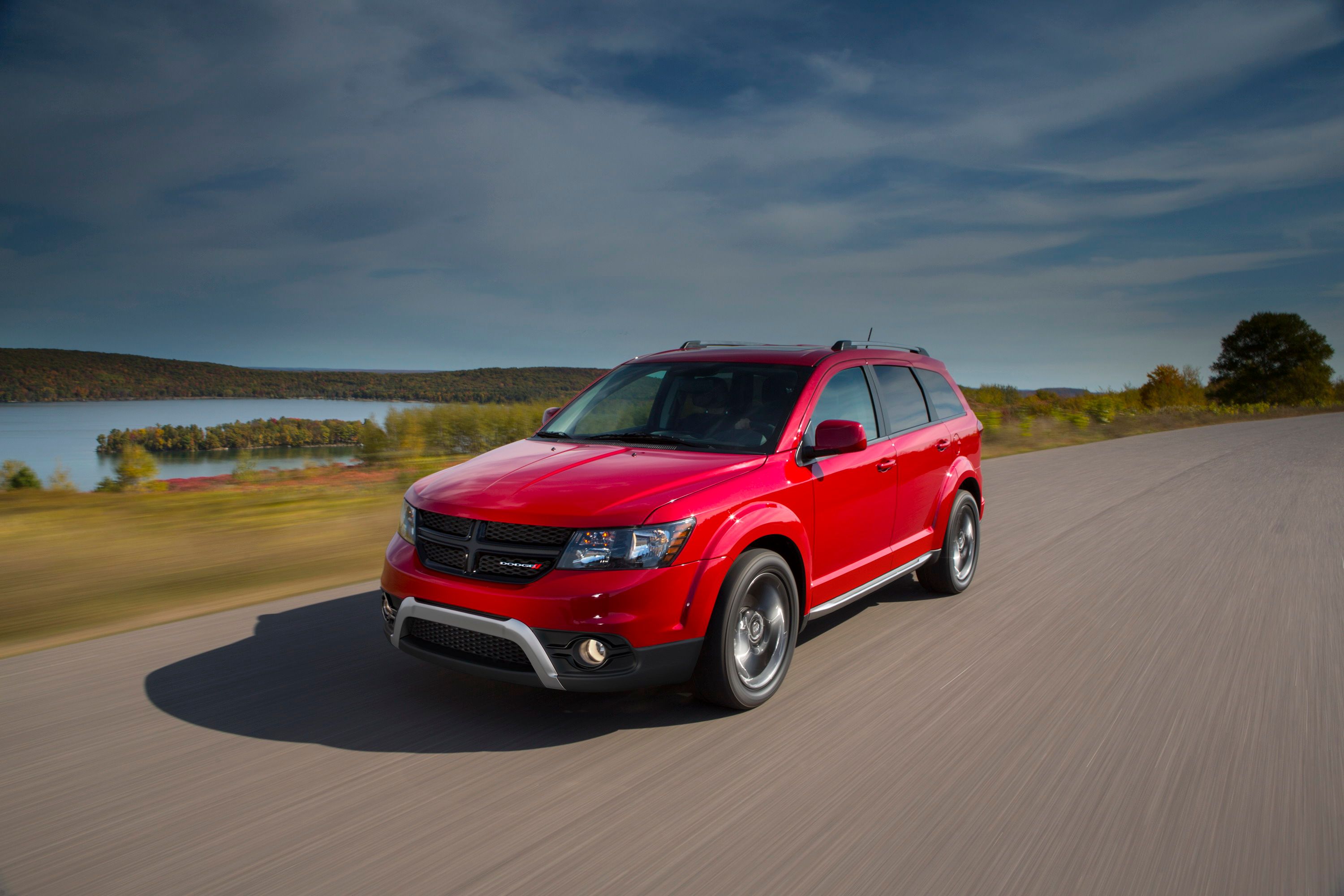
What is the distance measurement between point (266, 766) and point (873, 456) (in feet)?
11.6

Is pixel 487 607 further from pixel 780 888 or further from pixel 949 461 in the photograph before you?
pixel 949 461

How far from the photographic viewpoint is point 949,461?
21.1 ft

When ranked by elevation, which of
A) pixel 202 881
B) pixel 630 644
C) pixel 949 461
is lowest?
pixel 202 881

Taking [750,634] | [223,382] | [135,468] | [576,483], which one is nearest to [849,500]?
[750,634]

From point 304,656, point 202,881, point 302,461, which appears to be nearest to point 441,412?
point 302,461

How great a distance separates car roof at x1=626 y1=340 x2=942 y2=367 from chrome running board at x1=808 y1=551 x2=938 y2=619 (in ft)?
4.42

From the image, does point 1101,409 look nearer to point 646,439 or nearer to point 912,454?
point 912,454

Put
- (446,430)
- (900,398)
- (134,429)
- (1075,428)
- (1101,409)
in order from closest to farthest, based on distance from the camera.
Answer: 1. (900,398)
2. (134,429)
3. (446,430)
4. (1075,428)
5. (1101,409)

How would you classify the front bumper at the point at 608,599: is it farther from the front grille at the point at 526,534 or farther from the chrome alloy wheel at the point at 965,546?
the chrome alloy wheel at the point at 965,546

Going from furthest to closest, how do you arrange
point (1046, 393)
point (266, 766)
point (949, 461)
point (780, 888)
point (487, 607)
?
point (1046, 393)
point (949, 461)
point (487, 607)
point (266, 766)
point (780, 888)

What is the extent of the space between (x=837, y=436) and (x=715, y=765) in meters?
1.83

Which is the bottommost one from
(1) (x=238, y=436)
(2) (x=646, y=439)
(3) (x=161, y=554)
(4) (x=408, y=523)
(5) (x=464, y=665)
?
(3) (x=161, y=554)

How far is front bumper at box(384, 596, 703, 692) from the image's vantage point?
12.0 ft

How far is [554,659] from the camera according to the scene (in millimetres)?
3689
